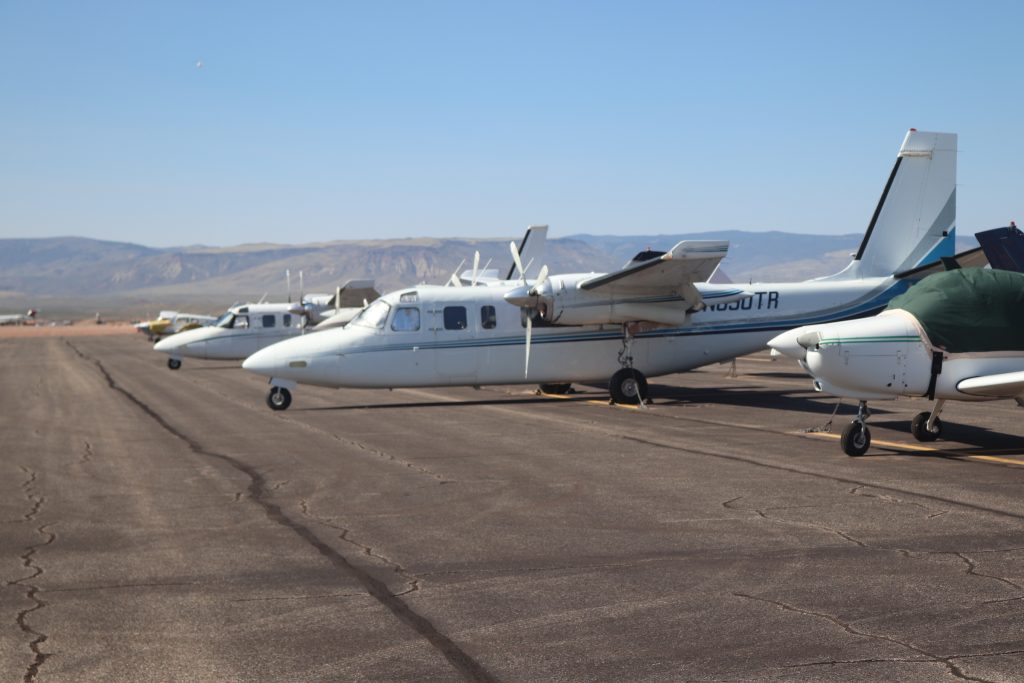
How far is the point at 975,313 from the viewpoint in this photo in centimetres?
1515

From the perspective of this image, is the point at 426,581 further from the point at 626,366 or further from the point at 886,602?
the point at 626,366

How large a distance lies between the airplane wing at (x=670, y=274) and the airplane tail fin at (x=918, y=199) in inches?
191

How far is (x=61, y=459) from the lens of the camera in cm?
1697

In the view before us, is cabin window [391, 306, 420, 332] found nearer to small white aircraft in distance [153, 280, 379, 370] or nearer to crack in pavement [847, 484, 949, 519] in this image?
crack in pavement [847, 484, 949, 519]

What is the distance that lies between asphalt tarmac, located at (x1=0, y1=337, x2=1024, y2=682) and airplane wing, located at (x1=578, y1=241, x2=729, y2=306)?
5.51 meters

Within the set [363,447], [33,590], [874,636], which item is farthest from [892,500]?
[363,447]

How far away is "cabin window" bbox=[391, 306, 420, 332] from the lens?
1019 inches

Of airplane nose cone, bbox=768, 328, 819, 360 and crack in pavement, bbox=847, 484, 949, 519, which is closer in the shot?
crack in pavement, bbox=847, 484, 949, 519

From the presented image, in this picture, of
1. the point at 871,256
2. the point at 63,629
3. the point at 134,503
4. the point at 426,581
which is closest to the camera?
→ the point at 63,629

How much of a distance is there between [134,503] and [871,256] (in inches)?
821

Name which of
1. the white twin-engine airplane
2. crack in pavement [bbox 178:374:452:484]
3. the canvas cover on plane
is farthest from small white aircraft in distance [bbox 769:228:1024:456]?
the white twin-engine airplane

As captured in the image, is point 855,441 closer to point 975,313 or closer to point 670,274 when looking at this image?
point 975,313

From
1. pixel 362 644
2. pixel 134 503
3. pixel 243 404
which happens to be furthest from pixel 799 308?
pixel 362 644

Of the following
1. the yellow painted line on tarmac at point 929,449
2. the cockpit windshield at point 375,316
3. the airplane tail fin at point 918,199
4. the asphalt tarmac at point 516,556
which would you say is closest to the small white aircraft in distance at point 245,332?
the cockpit windshield at point 375,316
